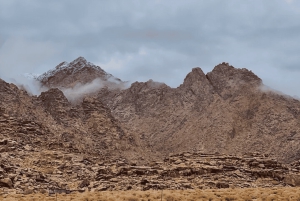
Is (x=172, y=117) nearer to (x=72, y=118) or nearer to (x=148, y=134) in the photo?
(x=148, y=134)

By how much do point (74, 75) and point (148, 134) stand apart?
46.4m

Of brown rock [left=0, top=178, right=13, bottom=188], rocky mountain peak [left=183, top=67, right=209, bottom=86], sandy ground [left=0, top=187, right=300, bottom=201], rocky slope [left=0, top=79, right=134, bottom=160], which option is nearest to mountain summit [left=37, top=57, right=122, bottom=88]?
rocky mountain peak [left=183, top=67, right=209, bottom=86]

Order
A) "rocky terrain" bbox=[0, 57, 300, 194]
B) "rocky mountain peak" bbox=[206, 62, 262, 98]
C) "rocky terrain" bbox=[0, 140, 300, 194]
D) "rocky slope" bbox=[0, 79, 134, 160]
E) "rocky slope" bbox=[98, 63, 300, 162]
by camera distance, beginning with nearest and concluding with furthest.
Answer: "rocky terrain" bbox=[0, 140, 300, 194], "rocky terrain" bbox=[0, 57, 300, 194], "rocky slope" bbox=[0, 79, 134, 160], "rocky slope" bbox=[98, 63, 300, 162], "rocky mountain peak" bbox=[206, 62, 262, 98]

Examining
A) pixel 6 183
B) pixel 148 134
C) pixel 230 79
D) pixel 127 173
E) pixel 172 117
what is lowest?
pixel 6 183

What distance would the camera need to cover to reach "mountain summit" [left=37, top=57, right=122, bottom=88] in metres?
147

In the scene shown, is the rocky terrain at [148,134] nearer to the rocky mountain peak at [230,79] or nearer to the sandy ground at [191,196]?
the rocky mountain peak at [230,79]

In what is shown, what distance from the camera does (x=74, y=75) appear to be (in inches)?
5925

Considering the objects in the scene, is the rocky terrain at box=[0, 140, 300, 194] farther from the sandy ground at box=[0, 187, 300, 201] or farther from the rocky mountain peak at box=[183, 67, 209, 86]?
the rocky mountain peak at box=[183, 67, 209, 86]

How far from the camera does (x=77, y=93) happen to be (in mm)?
136750

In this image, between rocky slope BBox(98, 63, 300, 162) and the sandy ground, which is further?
rocky slope BBox(98, 63, 300, 162)

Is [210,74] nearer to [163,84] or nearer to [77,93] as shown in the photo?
[163,84]

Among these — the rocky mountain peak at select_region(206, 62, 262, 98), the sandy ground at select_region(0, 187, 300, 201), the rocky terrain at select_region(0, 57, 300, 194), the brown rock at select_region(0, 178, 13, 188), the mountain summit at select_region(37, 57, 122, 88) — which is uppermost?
the mountain summit at select_region(37, 57, 122, 88)

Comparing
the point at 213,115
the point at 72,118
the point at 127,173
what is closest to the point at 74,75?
the point at 213,115

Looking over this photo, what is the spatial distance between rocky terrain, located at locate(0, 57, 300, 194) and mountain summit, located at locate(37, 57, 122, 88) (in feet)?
1.11
